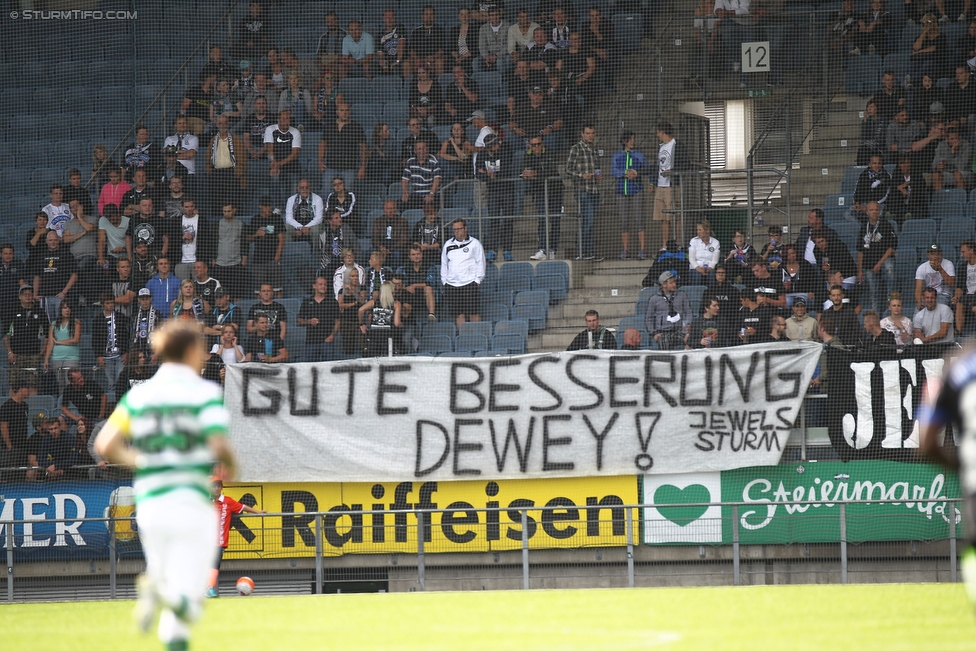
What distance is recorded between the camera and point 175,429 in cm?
655

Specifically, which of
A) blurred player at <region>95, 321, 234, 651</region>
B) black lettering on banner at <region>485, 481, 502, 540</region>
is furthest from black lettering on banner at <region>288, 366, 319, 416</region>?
blurred player at <region>95, 321, 234, 651</region>

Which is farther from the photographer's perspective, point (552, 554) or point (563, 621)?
point (552, 554)

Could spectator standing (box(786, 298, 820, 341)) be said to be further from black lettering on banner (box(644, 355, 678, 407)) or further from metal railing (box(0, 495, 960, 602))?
metal railing (box(0, 495, 960, 602))

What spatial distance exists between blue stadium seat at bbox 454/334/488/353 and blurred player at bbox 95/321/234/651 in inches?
409

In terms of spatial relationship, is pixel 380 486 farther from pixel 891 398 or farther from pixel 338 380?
pixel 891 398

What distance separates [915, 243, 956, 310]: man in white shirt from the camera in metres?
16.2

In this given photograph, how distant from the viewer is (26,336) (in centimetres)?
1738

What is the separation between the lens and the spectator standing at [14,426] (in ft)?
53.9

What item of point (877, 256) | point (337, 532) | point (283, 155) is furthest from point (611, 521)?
point (283, 155)

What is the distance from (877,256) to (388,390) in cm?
644

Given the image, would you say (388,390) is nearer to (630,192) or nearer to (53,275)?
(630,192)

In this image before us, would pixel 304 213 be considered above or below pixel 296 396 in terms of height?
above

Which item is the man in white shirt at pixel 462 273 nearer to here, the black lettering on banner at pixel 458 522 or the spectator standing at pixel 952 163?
the black lettering on banner at pixel 458 522

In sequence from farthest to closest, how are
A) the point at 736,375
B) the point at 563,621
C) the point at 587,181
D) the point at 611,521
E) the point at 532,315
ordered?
the point at 587,181 < the point at 532,315 < the point at 736,375 < the point at 611,521 < the point at 563,621
